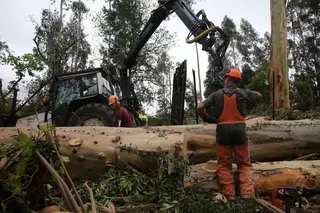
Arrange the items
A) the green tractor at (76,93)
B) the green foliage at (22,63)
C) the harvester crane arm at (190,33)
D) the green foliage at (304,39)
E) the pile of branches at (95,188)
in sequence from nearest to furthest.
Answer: the pile of branches at (95,188)
the green tractor at (76,93)
the harvester crane arm at (190,33)
the green foliage at (22,63)
the green foliage at (304,39)

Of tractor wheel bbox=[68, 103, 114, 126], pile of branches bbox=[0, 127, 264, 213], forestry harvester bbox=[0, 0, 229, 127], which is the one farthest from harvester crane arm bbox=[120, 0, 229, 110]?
pile of branches bbox=[0, 127, 264, 213]

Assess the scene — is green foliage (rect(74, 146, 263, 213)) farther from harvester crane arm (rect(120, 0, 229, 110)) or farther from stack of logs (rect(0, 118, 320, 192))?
harvester crane arm (rect(120, 0, 229, 110))

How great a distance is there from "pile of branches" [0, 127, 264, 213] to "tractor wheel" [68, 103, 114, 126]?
294 cm

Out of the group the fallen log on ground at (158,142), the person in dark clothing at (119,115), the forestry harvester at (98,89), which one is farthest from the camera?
the forestry harvester at (98,89)

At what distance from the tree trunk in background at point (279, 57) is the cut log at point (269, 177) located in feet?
14.4

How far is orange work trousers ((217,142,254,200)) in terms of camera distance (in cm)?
412

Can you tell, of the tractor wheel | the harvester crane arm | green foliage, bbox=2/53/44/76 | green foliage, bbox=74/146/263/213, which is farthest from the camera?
green foliage, bbox=2/53/44/76

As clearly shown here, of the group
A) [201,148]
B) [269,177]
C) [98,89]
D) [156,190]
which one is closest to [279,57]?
[98,89]

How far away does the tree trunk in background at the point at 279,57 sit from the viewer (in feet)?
28.6

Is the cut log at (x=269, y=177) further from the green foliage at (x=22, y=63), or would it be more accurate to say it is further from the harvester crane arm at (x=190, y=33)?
the green foliage at (x=22, y=63)

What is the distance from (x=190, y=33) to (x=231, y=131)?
210 inches

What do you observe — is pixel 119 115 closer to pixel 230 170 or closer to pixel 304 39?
pixel 230 170

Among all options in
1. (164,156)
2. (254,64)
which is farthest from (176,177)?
(254,64)

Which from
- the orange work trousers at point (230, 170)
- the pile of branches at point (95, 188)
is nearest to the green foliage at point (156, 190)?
the pile of branches at point (95, 188)
